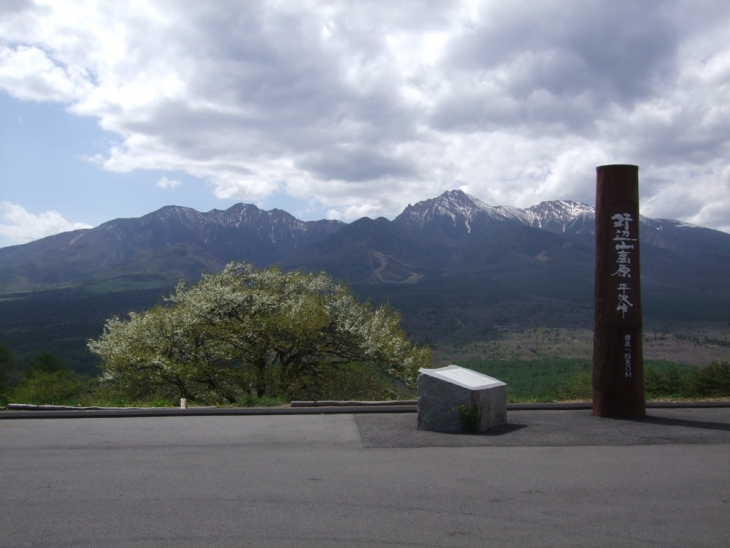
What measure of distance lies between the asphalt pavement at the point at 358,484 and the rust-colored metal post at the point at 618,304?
71cm

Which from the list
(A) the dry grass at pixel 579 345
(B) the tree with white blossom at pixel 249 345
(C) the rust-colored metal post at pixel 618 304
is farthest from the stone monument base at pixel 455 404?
(A) the dry grass at pixel 579 345

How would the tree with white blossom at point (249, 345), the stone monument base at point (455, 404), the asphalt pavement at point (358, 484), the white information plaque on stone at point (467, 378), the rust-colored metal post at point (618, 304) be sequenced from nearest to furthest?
the asphalt pavement at point (358, 484)
the stone monument base at point (455, 404)
the white information plaque on stone at point (467, 378)
the rust-colored metal post at point (618, 304)
the tree with white blossom at point (249, 345)

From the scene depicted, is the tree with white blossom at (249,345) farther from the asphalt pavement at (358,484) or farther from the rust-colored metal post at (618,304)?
the rust-colored metal post at (618,304)

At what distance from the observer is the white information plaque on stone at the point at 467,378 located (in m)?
9.95

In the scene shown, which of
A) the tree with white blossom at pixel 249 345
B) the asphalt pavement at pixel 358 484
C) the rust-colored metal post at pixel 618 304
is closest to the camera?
the asphalt pavement at pixel 358 484

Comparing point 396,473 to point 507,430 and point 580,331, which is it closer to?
point 507,430

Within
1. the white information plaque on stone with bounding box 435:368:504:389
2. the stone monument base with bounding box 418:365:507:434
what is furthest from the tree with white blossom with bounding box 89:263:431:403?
the stone monument base with bounding box 418:365:507:434

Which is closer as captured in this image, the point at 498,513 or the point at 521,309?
the point at 498,513

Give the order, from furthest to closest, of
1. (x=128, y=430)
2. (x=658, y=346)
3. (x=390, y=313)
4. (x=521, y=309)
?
(x=521, y=309)
(x=658, y=346)
(x=390, y=313)
(x=128, y=430)

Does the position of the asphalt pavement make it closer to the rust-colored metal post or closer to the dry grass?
the rust-colored metal post

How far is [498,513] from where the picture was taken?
19.7ft

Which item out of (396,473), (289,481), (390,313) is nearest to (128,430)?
(289,481)

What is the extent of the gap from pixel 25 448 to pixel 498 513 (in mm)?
6636

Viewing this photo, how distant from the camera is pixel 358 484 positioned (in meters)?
6.82
